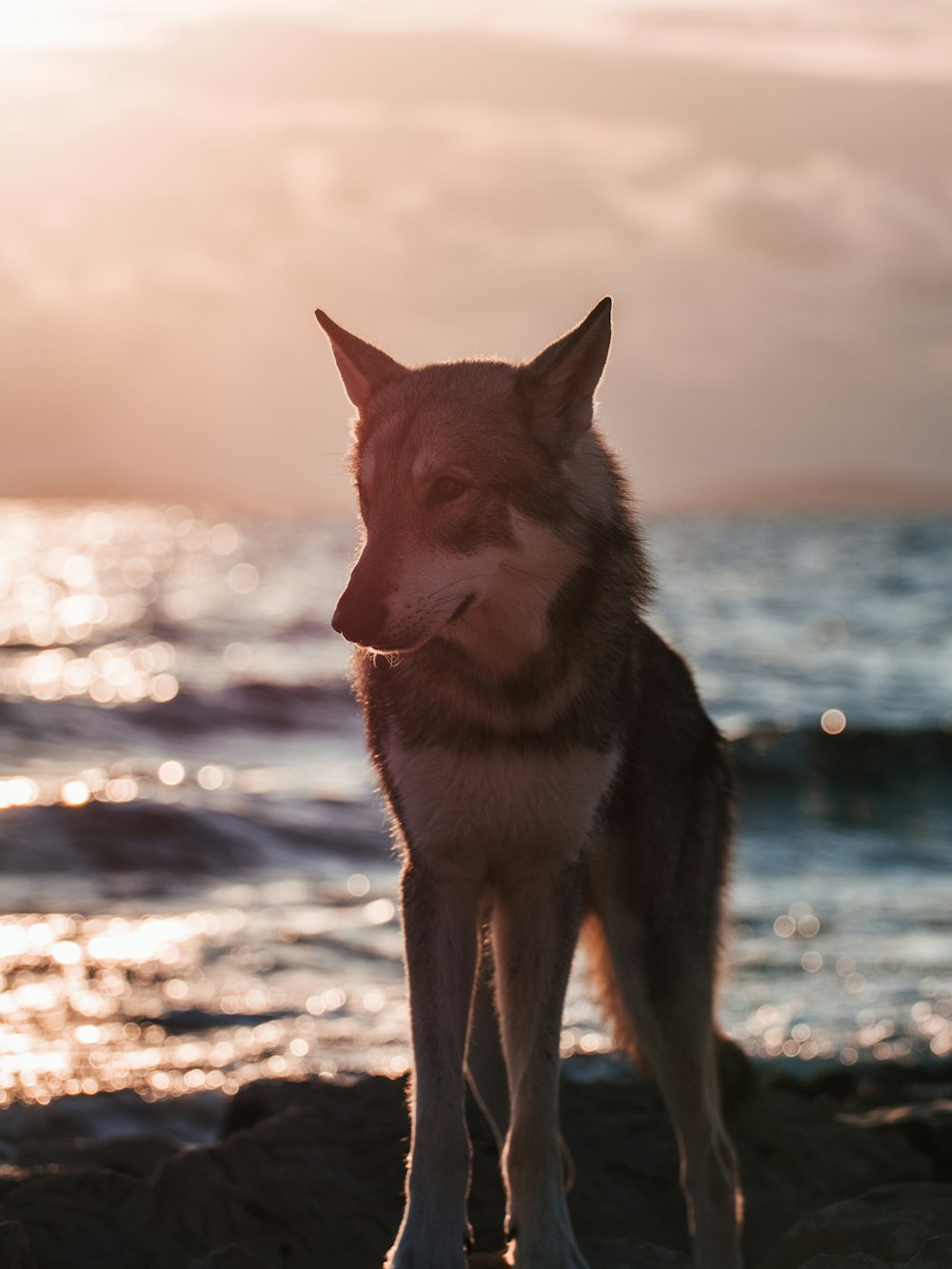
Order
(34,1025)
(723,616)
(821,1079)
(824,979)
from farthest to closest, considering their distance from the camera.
Result: (723,616), (824,979), (34,1025), (821,1079)

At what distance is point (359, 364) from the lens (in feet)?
16.5

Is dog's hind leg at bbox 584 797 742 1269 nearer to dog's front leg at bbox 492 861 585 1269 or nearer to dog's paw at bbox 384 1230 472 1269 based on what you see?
dog's front leg at bbox 492 861 585 1269

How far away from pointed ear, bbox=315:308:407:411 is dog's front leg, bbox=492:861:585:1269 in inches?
63.2

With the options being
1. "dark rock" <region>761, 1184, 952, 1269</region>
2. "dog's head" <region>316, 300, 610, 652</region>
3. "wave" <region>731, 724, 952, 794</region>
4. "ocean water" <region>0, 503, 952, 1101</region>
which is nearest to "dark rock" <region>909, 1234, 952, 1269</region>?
"dark rock" <region>761, 1184, 952, 1269</region>

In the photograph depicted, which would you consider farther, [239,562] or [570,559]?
[239,562]

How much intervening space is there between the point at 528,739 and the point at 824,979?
625 centimetres

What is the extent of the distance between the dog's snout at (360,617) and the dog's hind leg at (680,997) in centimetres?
137

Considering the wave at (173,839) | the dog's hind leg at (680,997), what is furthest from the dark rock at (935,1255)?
the wave at (173,839)

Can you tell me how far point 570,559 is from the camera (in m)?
4.60

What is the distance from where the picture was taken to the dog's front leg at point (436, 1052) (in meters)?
4.55

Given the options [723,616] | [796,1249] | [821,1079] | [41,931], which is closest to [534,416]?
[796,1249]

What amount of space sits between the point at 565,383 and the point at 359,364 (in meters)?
0.77

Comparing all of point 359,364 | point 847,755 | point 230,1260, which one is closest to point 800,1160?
point 230,1260

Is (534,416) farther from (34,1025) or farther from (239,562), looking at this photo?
(239,562)
